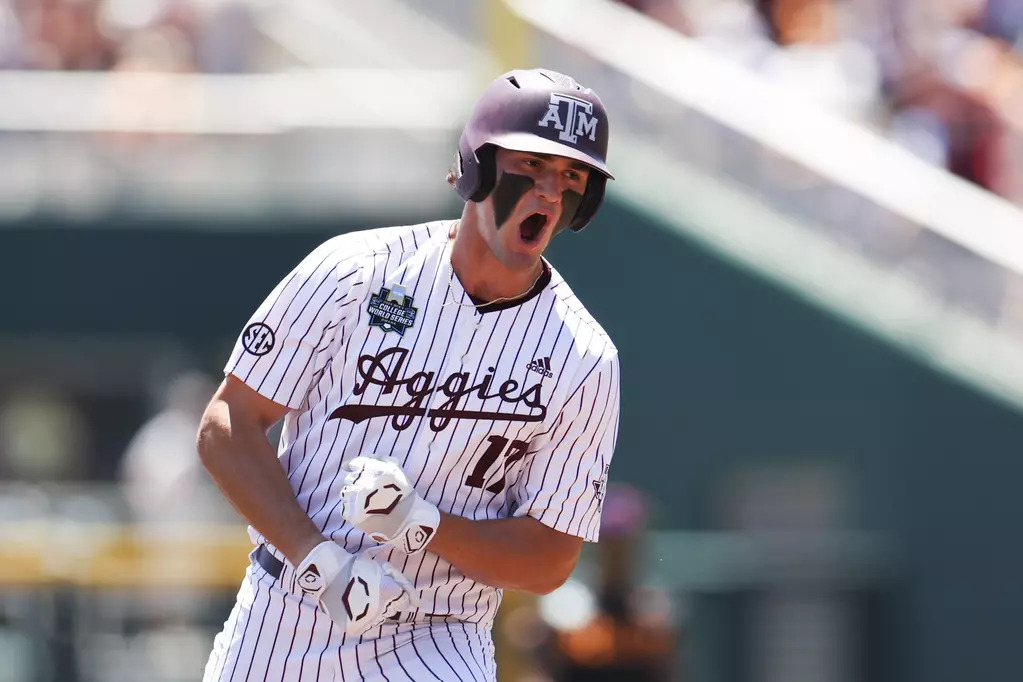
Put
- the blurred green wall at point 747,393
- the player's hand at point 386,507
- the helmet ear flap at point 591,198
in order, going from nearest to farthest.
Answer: the player's hand at point 386,507, the helmet ear flap at point 591,198, the blurred green wall at point 747,393

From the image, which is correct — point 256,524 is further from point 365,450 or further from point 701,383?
point 701,383

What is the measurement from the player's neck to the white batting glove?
699 mm

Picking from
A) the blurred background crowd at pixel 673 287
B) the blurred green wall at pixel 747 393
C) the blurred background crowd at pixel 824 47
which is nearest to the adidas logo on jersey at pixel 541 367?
the blurred background crowd at pixel 673 287

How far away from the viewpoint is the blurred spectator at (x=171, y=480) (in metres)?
10.2

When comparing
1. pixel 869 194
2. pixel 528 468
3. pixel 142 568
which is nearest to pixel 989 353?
pixel 869 194

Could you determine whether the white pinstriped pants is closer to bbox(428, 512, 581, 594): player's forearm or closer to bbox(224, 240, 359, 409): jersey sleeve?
bbox(428, 512, 581, 594): player's forearm

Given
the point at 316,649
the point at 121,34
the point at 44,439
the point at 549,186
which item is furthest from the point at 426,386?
the point at 44,439

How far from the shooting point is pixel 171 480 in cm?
1028

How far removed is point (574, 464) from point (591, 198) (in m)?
0.62

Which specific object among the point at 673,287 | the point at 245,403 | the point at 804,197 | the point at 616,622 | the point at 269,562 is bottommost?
the point at 269,562

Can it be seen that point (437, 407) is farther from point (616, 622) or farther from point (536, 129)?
point (616, 622)

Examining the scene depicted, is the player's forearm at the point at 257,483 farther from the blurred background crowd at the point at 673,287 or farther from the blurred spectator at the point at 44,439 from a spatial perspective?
the blurred spectator at the point at 44,439

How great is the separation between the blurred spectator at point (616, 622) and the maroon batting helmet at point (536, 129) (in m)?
3.69

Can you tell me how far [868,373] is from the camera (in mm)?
10570
